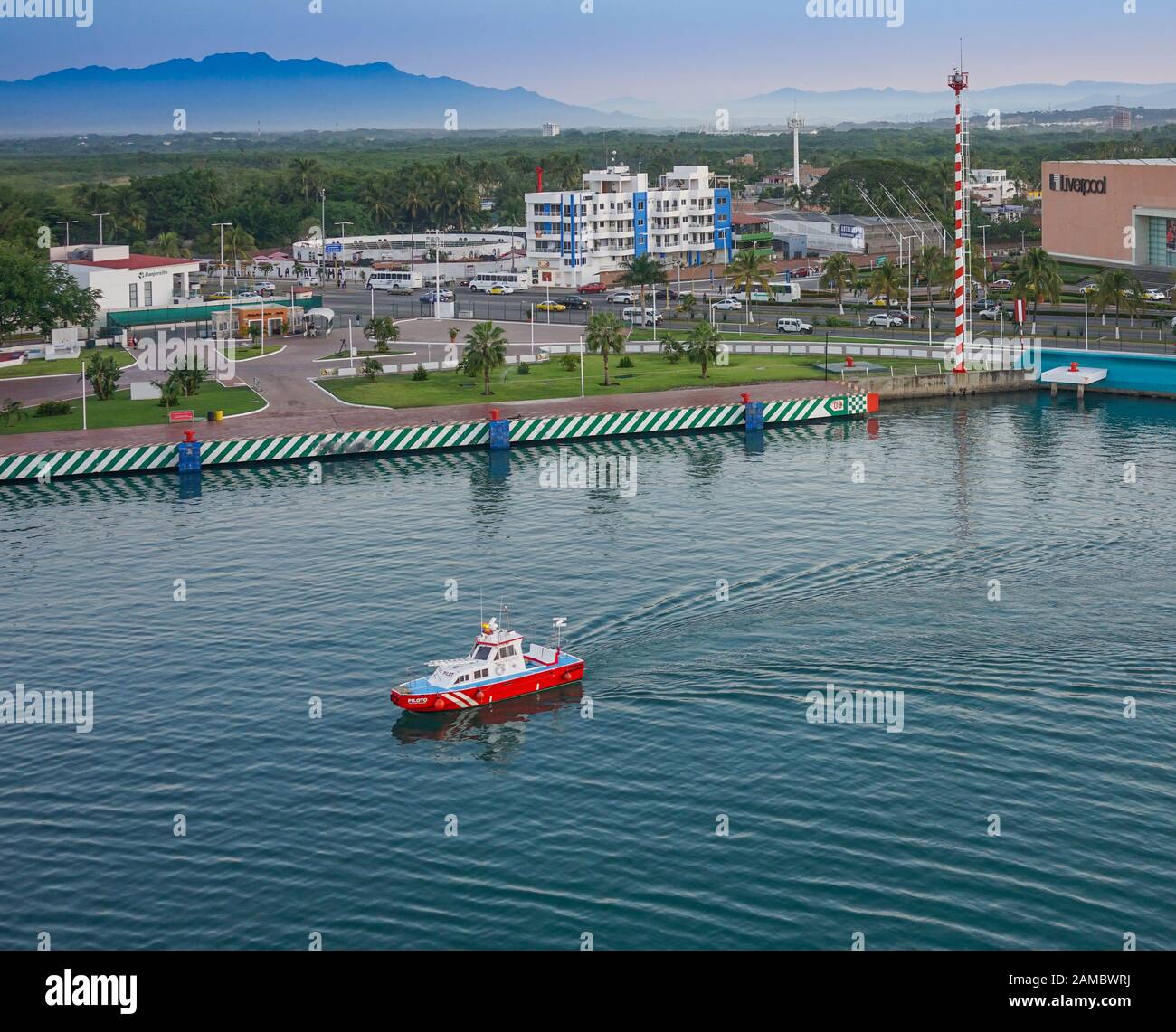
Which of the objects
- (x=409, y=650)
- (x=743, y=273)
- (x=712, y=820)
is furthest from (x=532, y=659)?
(x=743, y=273)

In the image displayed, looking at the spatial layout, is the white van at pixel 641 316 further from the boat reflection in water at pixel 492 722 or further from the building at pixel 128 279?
the boat reflection in water at pixel 492 722

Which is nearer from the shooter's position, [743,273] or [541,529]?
[541,529]

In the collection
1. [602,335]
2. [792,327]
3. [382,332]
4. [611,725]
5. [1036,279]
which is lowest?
[611,725]

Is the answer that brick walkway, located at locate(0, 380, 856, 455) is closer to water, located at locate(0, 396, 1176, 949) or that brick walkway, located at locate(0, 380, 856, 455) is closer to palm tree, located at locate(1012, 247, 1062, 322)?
water, located at locate(0, 396, 1176, 949)

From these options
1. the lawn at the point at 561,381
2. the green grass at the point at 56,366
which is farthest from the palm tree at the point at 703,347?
the green grass at the point at 56,366

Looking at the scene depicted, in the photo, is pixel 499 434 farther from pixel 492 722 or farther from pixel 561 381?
pixel 492 722

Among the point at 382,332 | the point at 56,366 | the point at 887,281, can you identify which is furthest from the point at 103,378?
the point at 887,281

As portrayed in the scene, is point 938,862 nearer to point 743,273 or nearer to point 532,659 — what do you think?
point 532,659
